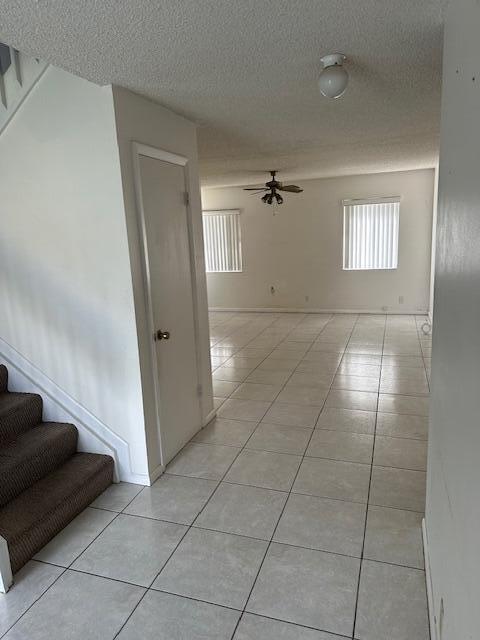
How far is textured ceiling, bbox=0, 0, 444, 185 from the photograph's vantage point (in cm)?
152

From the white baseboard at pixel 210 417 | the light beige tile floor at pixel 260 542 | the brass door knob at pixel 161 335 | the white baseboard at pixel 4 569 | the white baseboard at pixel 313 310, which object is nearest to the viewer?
the light beige tile floor at pixel 260 542

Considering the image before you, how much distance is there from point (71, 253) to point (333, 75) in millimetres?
1711

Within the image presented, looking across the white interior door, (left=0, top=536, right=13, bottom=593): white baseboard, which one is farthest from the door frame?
(left=0, top=536, right=13, bottom=593): white baseboard

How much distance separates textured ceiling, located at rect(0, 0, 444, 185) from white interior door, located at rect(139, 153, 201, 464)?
18.8 inches

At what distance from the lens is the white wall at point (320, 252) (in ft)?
22.9

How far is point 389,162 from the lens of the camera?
561 centimetres

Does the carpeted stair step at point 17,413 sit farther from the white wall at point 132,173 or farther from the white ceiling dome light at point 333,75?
the white ceiling dome light at point 333,75

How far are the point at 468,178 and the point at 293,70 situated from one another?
4.52 ft

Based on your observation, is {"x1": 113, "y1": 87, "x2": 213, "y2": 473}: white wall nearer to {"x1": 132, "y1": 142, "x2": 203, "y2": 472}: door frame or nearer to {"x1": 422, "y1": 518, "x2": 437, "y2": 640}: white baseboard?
{"x1": 132, "y1": 142, "x2": 203, "y2": 472}: door frame

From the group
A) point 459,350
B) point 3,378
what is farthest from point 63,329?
point 459,350

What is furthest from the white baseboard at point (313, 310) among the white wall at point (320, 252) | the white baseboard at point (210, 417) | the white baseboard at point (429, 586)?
the white baseboard at point (429, 586)

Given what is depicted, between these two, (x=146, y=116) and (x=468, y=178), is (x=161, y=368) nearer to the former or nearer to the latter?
(x=146, y=116)

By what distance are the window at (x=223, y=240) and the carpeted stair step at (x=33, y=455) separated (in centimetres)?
590

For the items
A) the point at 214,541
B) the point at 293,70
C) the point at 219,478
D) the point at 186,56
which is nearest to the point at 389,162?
the point at 293,70
